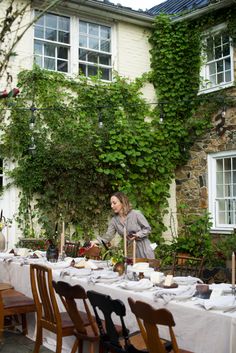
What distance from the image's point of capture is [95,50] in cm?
1066

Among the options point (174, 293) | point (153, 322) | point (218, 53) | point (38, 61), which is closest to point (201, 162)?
point (218, 53)

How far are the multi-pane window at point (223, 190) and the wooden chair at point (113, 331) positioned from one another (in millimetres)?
6538

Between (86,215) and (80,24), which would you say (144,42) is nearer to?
(80,24)

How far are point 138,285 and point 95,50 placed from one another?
7498mm

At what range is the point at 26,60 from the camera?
9523 millimetres

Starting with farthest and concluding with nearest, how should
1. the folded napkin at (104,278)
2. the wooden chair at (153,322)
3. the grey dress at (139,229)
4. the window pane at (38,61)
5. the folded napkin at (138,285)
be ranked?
the window pane at (38,61), the grey dress at (139,229), the folded napkin at (104,278), the folded napkin at (138,285), the wooden chair at (153,322)

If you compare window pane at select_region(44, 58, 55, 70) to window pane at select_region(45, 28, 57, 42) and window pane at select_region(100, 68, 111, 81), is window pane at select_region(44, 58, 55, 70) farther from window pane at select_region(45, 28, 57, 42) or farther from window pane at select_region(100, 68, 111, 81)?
window pane at select_region(100, 68, 111, 81)

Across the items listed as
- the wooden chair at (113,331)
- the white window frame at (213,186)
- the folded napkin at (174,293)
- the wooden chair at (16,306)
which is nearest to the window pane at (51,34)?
the white window frame at (213,186)

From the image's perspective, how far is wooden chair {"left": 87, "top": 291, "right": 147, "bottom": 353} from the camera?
3488mm

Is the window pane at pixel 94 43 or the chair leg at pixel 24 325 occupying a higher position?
the window pane at pixel 94 43

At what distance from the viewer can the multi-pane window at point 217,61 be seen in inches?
407

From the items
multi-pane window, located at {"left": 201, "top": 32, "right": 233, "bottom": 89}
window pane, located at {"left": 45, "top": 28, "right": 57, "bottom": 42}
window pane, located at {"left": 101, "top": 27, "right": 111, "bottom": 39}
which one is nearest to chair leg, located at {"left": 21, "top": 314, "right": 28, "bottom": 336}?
window pane, located at {"left": 45, "top": 28, "right": 57, "bottom": 42}

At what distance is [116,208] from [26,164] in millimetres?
3287

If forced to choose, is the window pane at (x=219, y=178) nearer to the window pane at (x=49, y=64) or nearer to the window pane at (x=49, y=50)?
the window pane at (x=49, y=64)
